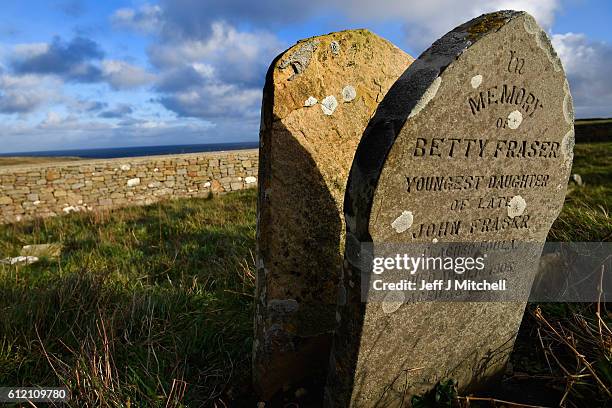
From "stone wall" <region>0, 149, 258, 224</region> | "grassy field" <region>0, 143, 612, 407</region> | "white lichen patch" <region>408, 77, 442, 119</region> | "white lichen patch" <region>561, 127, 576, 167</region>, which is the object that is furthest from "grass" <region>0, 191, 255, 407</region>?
"stone wall" <region>0, 149, 258, 224</region>

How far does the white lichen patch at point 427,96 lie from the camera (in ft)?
4.78

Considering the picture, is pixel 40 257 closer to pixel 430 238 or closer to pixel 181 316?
pixel 181 316

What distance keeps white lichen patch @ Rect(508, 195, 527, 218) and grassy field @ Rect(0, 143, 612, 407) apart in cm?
92

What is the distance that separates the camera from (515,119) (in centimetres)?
176

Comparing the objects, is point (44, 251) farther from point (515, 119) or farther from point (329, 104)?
point (515, 119)

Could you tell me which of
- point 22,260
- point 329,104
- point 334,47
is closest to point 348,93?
point 329,104

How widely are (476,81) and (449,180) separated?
430 millimetres

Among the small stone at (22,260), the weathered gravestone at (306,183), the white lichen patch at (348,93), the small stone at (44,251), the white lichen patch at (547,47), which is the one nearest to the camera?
the white lichen patch at (547,47)

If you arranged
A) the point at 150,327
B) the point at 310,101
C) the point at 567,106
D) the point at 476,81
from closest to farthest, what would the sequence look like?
the point at 476,81 < the point at 567,106 < the point at 310,101 < the point at 150,327

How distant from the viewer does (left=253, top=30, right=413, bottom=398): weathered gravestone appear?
84.0 inches

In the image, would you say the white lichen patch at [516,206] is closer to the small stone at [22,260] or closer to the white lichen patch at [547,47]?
the white lichen patch at [547,47]

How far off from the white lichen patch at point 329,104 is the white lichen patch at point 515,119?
986mm

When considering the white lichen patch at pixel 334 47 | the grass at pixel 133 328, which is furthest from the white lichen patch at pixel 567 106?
the grass at pixel 133 328

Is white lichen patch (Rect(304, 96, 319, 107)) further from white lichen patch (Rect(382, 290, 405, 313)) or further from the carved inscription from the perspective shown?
white lichen patch (Rect(382, 290, 405, 313))
